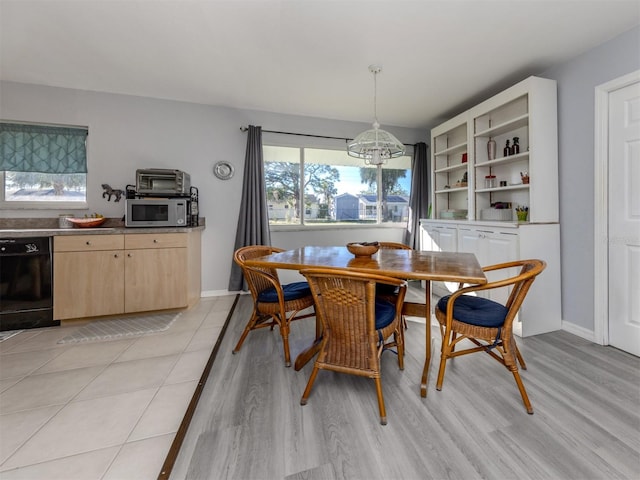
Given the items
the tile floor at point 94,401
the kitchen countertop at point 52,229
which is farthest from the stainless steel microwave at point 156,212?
the tile floor at point 94,401

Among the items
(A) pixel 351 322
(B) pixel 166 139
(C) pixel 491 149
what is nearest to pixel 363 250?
(A) pixel 351 322

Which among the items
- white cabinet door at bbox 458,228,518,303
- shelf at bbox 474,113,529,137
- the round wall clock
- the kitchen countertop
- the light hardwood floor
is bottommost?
the light hardwood floor

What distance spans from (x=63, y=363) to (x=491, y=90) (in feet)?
15.8

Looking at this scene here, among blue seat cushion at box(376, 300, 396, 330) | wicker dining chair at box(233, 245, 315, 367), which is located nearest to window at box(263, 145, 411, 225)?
wicker dining chair at box(233, 245, 315, 367)

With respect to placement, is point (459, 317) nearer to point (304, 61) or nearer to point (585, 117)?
point (585, 117)

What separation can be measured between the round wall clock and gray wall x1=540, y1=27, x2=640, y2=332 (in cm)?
368

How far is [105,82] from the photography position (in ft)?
9.92

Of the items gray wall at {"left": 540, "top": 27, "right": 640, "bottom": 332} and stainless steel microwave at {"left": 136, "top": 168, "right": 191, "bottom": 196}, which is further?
stainless steel microwave at {"left": 136, "top": 168, "right": 191, "bottom": 196}

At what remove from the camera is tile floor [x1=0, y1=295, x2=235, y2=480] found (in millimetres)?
1209

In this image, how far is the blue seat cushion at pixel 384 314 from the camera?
1.56m

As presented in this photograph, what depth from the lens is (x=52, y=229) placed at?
290 cm

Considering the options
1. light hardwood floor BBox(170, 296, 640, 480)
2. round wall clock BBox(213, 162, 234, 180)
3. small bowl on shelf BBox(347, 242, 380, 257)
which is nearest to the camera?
light hardwood floor BBox(170, 296, 640, 480)

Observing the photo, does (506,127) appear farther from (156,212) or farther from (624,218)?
(156,212)

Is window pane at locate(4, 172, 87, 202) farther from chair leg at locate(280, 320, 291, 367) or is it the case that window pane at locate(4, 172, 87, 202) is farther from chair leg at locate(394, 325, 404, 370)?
chair leg at locate(394, 325, 404, 370)
